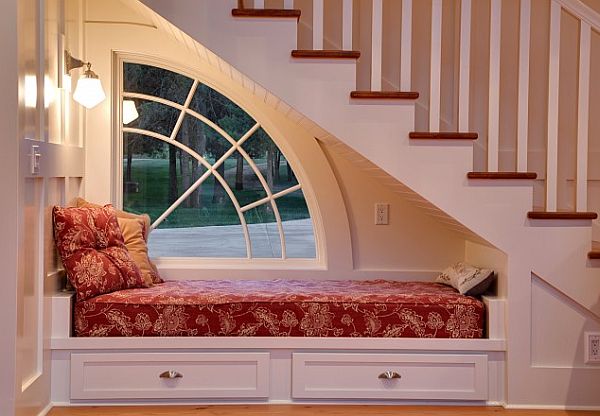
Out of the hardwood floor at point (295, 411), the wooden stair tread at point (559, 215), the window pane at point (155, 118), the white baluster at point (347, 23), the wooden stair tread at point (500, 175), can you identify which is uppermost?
the white baluster at point (347, 23)

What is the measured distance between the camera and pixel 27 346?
11.2ft

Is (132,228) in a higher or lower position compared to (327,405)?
higher

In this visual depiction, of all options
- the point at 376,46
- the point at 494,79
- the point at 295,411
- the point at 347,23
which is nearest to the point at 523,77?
the point at 494,79

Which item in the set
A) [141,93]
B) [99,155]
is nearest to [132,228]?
[99,155]

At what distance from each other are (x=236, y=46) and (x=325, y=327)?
4.16 ft

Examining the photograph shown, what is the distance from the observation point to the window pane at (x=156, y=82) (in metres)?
4.62

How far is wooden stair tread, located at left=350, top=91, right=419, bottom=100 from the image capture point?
3.60m

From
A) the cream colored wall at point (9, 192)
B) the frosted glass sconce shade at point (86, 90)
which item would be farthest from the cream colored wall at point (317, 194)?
the cream colored wall at point (9, 192)

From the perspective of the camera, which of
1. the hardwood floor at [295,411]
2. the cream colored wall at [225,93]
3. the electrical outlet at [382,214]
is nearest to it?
the hardwood floor at [295,411]

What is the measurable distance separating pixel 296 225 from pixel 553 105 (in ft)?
5.10

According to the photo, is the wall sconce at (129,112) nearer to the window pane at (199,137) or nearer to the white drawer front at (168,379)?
the window pane at (199,137)

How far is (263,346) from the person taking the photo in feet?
12.4

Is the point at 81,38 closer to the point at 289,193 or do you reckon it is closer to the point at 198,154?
the point at 198,154

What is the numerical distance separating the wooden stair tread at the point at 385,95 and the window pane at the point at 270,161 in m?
1.13
